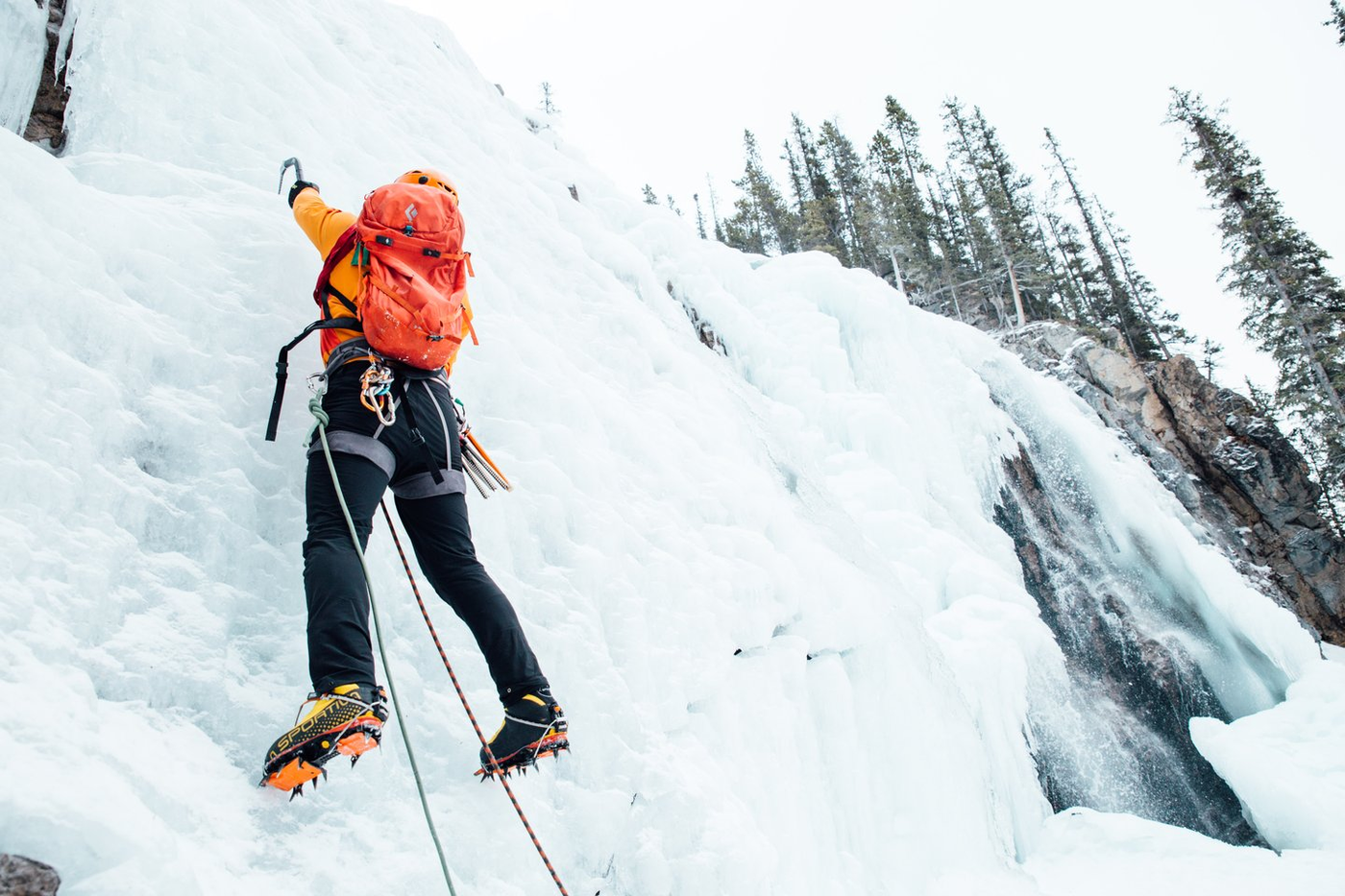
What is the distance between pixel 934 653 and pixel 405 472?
5.54 metres

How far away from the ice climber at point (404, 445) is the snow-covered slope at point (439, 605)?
0.35m

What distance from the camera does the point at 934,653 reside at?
21.7 ft

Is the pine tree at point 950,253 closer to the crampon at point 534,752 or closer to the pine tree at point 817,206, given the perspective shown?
the pine tree at point 817,206

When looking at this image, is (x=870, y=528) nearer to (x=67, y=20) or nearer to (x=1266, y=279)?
(x=67, y=20)

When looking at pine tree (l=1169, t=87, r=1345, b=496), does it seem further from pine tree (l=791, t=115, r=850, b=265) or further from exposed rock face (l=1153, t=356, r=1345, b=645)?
pine tree (l=791, t=115, r=850, b=265)

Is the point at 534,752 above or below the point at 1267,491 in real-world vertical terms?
below

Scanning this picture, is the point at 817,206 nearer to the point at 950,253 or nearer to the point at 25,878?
the point at 950,253

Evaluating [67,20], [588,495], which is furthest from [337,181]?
[588,495]

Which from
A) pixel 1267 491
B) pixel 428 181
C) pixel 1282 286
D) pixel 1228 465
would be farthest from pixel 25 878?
pixel 1282 286

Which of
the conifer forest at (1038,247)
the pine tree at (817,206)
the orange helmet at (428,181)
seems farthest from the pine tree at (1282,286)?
the orange helmet at (428,181)

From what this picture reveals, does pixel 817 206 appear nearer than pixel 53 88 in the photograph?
No

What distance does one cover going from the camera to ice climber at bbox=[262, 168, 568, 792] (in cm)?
204

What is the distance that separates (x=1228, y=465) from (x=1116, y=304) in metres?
13.0

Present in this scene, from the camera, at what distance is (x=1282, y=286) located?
19156mm
